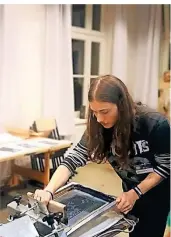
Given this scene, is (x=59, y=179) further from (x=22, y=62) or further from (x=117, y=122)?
(x=22, y=62)

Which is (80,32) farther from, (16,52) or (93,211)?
(93,211)

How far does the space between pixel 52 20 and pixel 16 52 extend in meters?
0.46

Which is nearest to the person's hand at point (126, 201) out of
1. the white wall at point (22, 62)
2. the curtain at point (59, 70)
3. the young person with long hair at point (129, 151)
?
the young person with long hair at point (129, 151)

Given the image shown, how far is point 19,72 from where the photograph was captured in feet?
8.48

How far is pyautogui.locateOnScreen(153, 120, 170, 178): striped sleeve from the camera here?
0.91 meters

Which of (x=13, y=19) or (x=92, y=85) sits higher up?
(x=13, y=19)

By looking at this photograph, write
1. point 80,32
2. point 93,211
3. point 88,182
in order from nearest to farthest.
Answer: point 93,211 < point 88,182 < point 80,32

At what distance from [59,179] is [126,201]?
22cm

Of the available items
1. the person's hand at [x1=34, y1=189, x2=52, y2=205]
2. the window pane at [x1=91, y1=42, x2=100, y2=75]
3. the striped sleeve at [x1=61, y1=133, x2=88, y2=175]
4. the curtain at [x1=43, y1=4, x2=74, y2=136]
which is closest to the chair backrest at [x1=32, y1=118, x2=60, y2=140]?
the curtain at [x1=43, y1=4, x2=74, y2=136]

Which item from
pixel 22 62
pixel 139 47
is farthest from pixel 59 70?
pixel 139 47

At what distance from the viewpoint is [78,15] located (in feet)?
10.4

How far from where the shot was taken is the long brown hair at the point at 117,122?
2.75 ft

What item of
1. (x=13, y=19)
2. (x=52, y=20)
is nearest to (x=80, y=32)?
(x=52, y=20)

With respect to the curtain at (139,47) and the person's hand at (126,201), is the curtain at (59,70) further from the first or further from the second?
the person's hand at (126,201)
